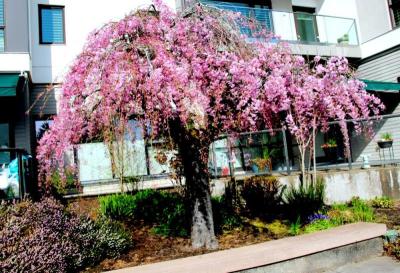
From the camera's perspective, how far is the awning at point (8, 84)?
9.49 m

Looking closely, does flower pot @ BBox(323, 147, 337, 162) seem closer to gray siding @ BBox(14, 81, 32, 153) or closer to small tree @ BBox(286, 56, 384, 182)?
small tree @ BBox(286, 56, 384, 182)

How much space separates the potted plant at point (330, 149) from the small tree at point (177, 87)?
17.6 ft

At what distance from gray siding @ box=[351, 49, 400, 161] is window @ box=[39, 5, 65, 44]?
10.3 metres

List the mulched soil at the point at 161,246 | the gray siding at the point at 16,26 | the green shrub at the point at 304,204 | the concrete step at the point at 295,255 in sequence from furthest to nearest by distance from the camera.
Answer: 1. the gray siding at the point at 16,26
2. the green shrub at the point at 304,204
3. the mulched soil at the point at 161,246
4. the concrete step at the point at 295,255

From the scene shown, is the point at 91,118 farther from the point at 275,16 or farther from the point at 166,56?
the point at 275,16

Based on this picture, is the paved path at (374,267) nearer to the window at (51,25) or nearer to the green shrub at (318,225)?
the green shrub at (318,225)

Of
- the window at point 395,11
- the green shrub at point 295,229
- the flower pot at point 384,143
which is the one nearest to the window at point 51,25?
the green shrub at point 295,229

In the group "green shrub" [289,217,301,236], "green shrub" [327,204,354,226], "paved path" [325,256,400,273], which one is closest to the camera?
"paved path" [325,256,400,273]

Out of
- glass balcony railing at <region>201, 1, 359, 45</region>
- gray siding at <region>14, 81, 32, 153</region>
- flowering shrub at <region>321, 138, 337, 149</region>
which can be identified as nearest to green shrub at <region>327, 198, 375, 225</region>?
flowering shrub at <region>321, 138, 337, 149</region>

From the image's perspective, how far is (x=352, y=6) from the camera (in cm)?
1584

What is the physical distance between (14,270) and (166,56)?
3279mm

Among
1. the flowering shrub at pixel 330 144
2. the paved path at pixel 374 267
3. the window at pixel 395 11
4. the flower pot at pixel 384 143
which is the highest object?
the window at pixel 395 11

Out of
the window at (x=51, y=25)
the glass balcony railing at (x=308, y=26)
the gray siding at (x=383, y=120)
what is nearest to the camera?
the gray siding at (x=383, y=120)

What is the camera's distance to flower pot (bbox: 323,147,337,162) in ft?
35.2
